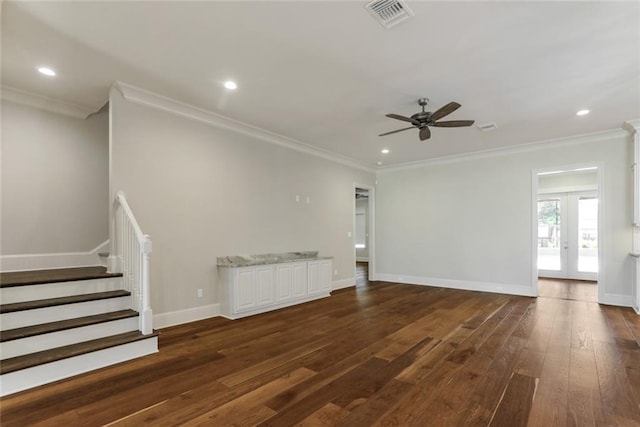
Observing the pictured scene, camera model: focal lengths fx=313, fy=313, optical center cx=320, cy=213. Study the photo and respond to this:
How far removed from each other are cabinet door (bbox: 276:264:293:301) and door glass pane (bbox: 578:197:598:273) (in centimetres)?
771

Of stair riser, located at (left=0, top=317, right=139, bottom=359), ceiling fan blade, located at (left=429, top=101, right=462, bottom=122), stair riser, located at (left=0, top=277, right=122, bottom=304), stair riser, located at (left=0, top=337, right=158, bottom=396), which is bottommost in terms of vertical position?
stair riser, located at (left=0, top=337, right=158, bottom=396)

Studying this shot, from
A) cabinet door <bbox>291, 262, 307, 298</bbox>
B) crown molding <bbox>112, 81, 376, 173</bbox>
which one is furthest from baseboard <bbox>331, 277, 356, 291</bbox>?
crown molding <bbox>112, 81, 376, 173</bbox>

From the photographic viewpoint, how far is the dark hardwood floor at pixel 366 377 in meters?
2.16

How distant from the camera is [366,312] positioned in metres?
4.90

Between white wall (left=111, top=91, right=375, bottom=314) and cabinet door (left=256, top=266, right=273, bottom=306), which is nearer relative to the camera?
white wall (left=111, top=91, right=375, bottom=314)

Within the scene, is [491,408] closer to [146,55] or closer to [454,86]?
[454,86]

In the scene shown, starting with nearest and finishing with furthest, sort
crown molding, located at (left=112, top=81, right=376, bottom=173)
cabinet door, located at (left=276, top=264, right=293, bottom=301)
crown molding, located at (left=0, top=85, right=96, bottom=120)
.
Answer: crown molding, located at (left=112, top=81, right=376, bottom=173) < crown molding, located at (left=0, top=85, right=96, bottom=120) < cabinet door, located at (left=276, top=264, right=293, bottom=301)

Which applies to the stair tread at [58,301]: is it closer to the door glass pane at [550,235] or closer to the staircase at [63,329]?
the staircase at [63,329]

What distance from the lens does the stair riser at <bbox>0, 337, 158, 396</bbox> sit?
7.94 ft

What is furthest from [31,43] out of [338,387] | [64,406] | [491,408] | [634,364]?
[634,364]

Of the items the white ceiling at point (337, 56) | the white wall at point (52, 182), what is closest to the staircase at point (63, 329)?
the white wall at point (52, 182)

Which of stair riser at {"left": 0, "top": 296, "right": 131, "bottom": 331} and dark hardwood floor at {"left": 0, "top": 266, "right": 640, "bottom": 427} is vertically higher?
stair riser at {"left": 0, "top": 296, "right": 131, "bottom": 331}

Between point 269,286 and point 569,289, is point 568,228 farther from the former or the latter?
point 269,286

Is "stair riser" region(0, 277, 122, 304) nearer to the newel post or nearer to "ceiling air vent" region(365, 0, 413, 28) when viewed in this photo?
the newel post
